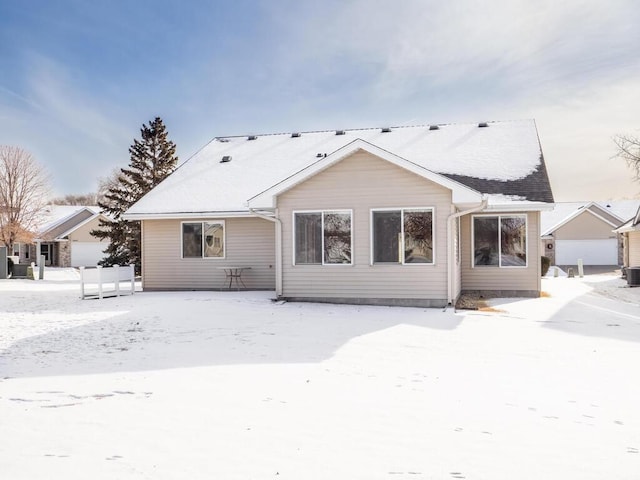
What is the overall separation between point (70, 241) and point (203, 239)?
2997 centimetres

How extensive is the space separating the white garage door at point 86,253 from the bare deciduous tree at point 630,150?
1496 inches

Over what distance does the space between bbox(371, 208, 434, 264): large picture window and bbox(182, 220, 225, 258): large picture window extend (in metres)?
6.02

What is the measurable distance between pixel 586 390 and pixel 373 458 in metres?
3.38

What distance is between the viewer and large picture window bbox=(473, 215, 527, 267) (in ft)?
50.3

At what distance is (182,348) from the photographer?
7.97m

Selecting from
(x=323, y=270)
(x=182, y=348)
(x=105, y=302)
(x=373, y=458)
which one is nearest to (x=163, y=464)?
(x=373, y=458)

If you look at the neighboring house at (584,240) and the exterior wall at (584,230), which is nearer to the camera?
the neighboring house at (584,240)

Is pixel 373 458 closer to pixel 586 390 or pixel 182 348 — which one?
pixel 586 390

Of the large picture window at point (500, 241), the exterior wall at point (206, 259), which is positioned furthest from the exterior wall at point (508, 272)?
the exterior wall at point (206, 259)

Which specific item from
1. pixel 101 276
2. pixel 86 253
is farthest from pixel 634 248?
pixel 86 253

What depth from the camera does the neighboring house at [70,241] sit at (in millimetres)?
41250

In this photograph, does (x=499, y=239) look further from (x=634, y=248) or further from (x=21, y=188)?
(x=21, y=188)

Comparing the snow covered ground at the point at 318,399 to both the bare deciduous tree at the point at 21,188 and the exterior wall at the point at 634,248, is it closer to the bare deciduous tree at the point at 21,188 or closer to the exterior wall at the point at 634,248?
the exterior wall at the point at 634,248

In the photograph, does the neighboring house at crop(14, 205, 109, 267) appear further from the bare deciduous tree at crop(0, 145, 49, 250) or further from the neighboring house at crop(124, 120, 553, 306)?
the neighboring house at crop(124, 120, 553, 306)
